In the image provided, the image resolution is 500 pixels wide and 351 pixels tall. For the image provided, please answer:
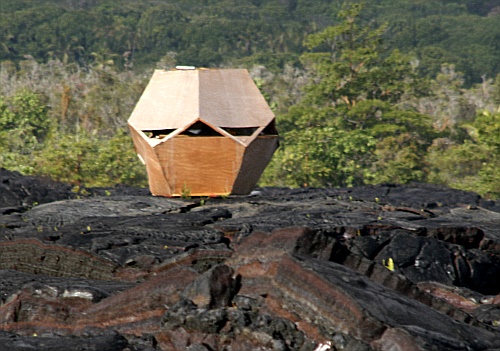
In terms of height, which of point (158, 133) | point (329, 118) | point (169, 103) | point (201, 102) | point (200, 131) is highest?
point (201, 102)

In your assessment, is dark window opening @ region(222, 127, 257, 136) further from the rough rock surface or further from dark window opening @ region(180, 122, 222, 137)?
the rough rock surface

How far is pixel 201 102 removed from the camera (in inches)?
617

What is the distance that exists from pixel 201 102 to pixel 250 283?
9.26m

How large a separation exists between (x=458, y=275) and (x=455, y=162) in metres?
22.5

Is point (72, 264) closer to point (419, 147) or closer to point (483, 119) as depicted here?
point (483, 119)

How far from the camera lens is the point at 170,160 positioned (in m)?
15.8

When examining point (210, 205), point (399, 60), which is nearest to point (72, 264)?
point (210, 205)

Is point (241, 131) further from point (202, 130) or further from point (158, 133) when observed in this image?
point (158, 133)

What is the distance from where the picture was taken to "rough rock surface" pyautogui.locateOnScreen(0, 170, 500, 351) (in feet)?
20.1

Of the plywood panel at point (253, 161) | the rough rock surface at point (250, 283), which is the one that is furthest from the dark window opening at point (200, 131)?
the rough rock surface at point (250, 283)

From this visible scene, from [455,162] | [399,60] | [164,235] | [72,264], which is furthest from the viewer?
[399,60]

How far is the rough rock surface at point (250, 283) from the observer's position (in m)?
6.11

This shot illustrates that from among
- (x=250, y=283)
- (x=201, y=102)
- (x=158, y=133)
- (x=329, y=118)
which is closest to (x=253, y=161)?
(x=201, y=102)

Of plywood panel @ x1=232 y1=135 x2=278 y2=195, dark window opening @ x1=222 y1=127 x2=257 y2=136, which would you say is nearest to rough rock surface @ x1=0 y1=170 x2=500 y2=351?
plywood panel @ x1=232 y1=135 x2=278 y2=195
